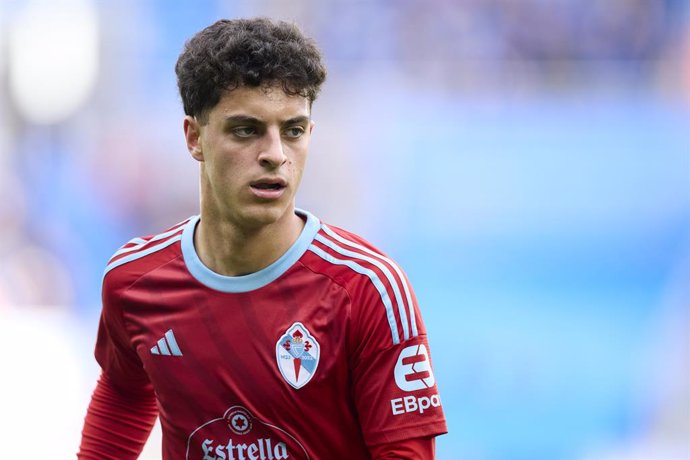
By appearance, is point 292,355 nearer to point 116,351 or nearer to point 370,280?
point 370,280

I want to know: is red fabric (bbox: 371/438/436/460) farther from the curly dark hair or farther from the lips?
the curly dark hair

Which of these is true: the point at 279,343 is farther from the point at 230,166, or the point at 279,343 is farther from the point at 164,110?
the point at 164,110

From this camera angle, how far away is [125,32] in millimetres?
9000

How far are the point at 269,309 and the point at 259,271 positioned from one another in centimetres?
11

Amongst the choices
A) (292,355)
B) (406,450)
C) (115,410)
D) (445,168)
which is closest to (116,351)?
(115,410)

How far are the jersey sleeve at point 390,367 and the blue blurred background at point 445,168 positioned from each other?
17.5 feet

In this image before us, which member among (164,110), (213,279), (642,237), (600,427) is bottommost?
(213,279)

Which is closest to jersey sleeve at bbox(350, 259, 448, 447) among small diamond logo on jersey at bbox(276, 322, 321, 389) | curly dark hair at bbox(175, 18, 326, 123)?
small diamond logo on jersey at bbox(276, 322, 321, 389)

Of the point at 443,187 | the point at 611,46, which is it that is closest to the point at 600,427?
the point at 443,187

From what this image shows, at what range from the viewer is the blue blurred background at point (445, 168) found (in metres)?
8.16

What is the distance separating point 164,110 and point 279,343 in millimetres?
6472

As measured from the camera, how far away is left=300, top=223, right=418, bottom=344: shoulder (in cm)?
258

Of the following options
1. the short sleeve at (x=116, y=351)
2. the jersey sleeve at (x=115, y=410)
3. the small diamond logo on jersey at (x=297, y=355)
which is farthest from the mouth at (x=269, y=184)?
the jersey sleeve at (x=115, y=410)

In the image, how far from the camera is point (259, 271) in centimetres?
279
